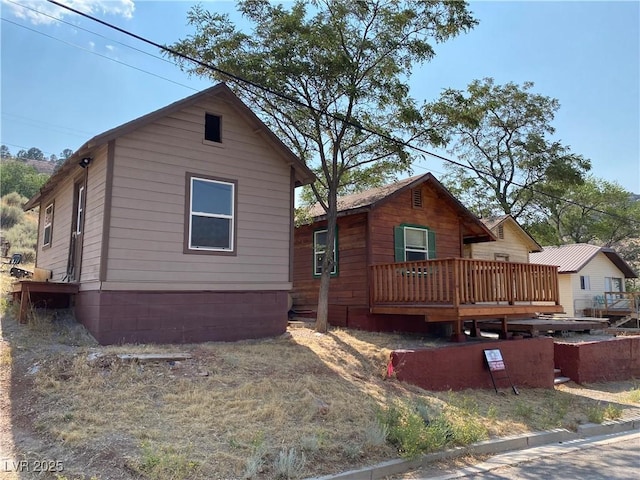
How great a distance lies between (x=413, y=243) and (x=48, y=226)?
34.7 feet

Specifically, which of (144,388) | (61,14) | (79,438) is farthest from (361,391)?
(61,14)

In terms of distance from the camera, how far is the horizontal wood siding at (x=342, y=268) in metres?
12.9

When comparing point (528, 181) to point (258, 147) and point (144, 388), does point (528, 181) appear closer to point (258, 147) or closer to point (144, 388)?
point (258, 147)

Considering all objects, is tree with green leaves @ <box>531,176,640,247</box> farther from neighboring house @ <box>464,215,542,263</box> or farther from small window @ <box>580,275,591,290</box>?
neighboring house @ <box>464,215,542,263</box>

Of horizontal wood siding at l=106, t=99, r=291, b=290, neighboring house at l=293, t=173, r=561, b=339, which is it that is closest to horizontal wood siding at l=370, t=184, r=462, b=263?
neighboring house at l=293, t=173, r=561, b=339

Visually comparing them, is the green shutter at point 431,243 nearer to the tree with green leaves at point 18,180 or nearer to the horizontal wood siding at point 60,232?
the horizontal wood siding at point 60,232

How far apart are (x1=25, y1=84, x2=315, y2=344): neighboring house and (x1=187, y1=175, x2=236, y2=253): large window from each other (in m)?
0.02

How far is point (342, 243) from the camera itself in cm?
1352

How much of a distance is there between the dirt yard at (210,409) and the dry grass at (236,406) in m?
0.02

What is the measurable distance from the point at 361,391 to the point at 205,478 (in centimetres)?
373

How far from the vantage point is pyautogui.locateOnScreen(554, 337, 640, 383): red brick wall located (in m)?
12.9

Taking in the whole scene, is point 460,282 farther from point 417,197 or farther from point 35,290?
point 35,290

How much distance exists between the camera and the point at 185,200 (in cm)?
917

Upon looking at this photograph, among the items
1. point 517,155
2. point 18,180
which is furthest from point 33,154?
point 517,155
